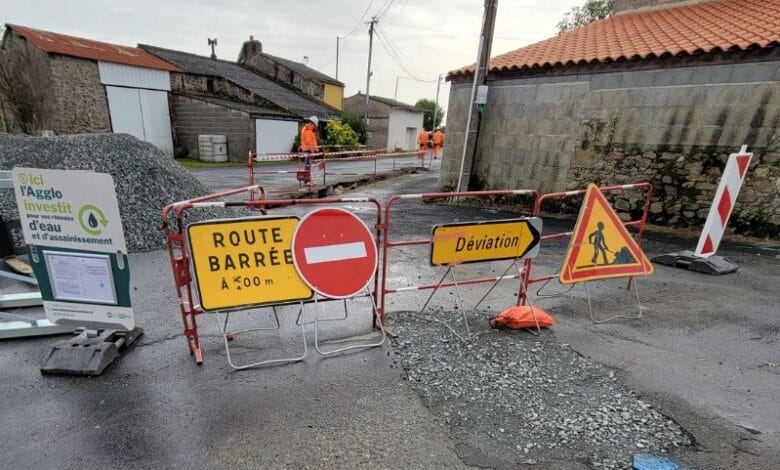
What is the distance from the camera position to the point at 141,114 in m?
21.3

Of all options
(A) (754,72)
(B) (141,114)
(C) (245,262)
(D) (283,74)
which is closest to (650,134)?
(A) (754,72)

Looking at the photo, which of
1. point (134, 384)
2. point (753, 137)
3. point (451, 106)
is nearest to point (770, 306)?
point (753, 137)

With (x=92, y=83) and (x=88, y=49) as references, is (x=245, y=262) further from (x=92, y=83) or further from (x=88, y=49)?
(x=88, y=49)

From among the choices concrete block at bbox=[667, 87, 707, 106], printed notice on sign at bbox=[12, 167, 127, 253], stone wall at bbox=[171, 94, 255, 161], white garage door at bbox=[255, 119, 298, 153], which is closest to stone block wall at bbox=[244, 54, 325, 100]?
white garage door at bbox=[255, 119, 298, 153]

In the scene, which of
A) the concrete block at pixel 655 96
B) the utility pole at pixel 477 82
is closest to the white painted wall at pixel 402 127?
the utility pole at pixel 477 82

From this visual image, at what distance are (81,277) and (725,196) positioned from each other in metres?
7.57

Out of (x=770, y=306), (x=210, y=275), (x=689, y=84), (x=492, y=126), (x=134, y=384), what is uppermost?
(x=689, y=84)

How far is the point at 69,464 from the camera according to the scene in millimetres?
2264

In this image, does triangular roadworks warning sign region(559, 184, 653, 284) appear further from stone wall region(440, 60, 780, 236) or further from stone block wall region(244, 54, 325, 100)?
stone block wall region(244, 54, 325, 100)

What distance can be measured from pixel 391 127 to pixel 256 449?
1612 inches

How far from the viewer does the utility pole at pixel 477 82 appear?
9.16 meters

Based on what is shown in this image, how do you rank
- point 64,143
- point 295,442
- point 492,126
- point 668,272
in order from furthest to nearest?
point 492,126
point 64,143
point 668,272
point 295,442

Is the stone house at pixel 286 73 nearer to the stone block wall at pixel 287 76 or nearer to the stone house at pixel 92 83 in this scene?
the stone block wall at pixel 287 76

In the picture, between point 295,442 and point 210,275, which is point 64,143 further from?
point 295,442
